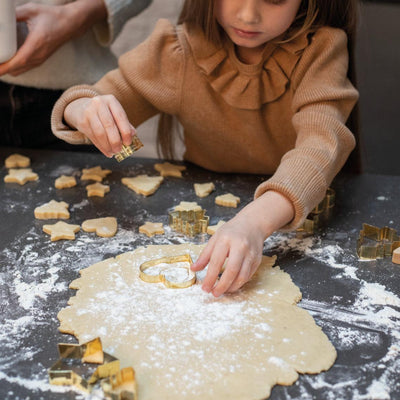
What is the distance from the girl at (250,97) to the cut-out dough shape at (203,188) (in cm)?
15

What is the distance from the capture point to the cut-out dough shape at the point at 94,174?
137cm

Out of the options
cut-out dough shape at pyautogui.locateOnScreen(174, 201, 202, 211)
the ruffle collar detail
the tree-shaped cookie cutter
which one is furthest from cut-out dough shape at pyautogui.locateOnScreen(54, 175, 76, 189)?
the tree-shaped cookie cutter

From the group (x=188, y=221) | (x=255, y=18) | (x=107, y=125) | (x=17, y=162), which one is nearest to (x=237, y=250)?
(x=188, y=221)

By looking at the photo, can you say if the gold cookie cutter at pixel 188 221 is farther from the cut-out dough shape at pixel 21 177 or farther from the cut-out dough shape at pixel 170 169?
the cut-out dough shape at pixel 21 177

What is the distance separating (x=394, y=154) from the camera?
9.54ft

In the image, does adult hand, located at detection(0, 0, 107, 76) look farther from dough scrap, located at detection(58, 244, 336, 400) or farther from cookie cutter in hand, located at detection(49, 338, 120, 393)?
cookie cutter in hand, located at detection(49, 338, 120, 393)

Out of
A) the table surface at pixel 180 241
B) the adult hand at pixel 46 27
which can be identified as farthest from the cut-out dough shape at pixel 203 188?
the adult hand at pixel 46 27

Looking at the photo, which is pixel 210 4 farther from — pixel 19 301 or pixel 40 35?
pixel 19 301

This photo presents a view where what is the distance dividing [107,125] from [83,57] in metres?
0.62

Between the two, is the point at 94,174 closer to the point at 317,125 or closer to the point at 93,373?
the point at 317,125

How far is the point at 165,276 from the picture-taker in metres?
0.94

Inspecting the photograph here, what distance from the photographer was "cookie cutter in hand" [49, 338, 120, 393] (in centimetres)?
71

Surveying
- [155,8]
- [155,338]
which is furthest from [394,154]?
[155,338]

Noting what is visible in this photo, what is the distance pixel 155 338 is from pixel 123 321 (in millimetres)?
67
